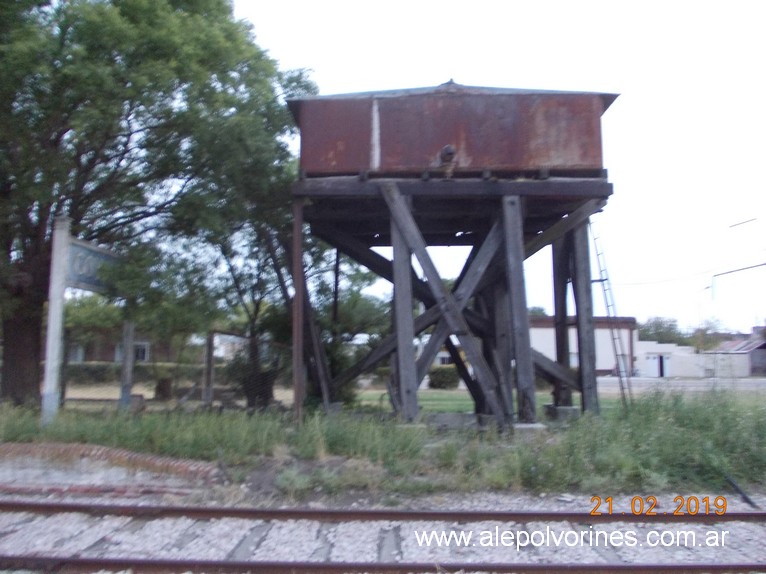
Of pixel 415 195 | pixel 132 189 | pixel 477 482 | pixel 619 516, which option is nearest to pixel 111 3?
pixel 132 189

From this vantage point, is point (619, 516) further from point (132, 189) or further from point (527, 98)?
point (132, 189)

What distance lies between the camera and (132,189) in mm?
14523

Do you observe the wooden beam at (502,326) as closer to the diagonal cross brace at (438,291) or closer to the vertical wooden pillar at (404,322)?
the diagonal cross brace at (438,291)

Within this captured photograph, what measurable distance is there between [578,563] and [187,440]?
5.94m

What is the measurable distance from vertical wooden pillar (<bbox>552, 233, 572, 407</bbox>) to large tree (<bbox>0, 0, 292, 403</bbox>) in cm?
551

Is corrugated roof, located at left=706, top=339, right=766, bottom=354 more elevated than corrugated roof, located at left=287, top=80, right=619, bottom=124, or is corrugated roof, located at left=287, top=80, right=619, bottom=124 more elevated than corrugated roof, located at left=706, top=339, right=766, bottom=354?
corrugated roof, located at left=287, top=80, right=619, bottom=124

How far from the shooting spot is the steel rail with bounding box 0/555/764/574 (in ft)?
22.2

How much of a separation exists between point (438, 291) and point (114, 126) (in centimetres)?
578

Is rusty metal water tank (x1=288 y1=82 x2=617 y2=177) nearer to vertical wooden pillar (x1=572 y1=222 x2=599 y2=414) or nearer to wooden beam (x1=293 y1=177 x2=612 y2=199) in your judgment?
wooden beam (x1=293 y1=177 x2=612 y2=199)

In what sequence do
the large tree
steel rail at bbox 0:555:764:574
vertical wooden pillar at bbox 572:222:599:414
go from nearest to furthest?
1. steel rail at bbox 0:555:764:574
2. the large tree
3. vertical wooden pillar at bbox 572:222:599:414

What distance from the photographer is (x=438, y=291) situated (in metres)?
13.2

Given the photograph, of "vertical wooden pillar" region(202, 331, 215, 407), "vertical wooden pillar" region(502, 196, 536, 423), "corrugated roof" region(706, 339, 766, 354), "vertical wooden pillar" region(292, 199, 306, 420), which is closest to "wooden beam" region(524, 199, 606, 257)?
"vertical wooden pillar" region(502, 196, 536, 423)

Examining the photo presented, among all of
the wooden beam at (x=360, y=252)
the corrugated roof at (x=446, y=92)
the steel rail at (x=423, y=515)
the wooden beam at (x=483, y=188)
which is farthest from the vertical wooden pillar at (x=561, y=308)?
the steel rail at (x=423, y=515)

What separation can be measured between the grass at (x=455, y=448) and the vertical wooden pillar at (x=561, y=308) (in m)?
2.33
